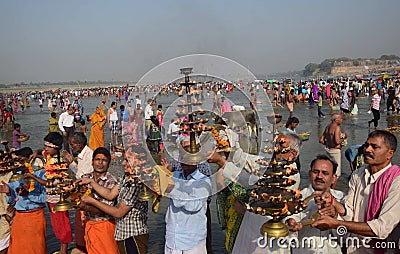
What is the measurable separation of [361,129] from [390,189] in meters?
14.4

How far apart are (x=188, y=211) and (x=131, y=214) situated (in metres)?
0.80

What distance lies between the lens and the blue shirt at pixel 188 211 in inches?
147

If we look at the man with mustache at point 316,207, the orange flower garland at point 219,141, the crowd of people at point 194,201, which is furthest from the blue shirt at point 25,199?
the man with mustache at point 316,207

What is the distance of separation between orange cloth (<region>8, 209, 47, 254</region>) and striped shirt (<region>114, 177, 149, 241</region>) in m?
1.44

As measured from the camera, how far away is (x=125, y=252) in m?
4.35

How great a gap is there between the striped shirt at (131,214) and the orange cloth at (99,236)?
0.35ft

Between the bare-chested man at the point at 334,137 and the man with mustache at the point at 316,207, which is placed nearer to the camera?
the man with mustache at the point at 316,207

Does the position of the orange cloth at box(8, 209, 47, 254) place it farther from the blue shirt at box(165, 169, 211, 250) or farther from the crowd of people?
the blue shirt at box(165, 169, 211, 250)

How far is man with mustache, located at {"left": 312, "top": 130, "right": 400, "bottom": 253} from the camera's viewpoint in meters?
2.94

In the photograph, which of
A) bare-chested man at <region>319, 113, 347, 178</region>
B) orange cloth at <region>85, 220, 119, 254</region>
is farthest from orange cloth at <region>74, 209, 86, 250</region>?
bare-chested man at <region>319, 113, 347, 178</region>

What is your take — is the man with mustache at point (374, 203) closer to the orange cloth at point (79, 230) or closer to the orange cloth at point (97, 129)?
the orange cloth at point (79, 230)

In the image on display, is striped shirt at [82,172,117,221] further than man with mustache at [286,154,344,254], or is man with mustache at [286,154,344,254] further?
striped shirt at [82,172,117,221]

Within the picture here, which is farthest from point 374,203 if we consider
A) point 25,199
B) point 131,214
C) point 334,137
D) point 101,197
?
point 334,137

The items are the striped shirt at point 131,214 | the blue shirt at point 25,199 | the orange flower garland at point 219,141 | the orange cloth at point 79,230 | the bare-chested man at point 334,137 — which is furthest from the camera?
the bare-chested man at point 334,137
